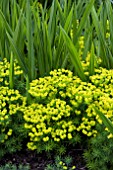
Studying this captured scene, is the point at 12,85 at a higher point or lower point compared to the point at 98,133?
higher

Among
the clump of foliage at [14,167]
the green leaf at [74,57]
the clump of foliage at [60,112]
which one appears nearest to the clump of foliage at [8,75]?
the clump of foliage at [60,112]

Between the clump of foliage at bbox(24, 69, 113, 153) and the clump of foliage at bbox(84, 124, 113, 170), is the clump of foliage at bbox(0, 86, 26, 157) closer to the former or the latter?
the clump of foliage at bbox(24, 69, 113, 153)

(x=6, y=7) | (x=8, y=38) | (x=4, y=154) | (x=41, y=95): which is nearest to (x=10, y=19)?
(x=6, y=7)

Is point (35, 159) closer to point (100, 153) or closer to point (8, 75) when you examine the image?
point (100, 153)

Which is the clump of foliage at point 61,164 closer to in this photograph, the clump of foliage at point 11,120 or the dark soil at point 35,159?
the dark soil at point 35,159

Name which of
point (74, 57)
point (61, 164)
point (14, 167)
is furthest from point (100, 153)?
point (74, 57)

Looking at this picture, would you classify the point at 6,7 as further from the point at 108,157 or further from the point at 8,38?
the point at 108,157
